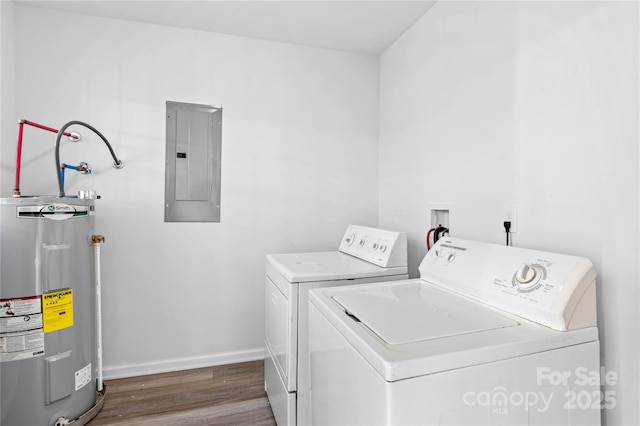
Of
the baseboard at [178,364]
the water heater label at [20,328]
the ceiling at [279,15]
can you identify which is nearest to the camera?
the water heater label at [20,328]

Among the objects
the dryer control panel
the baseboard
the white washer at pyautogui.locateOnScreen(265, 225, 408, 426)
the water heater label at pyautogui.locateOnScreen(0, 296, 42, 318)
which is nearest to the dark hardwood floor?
the baseboard

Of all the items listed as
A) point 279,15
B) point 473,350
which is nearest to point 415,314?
point 473,350

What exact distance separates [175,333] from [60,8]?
7.10 feet

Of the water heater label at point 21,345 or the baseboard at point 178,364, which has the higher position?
the water heater label at point 21,345

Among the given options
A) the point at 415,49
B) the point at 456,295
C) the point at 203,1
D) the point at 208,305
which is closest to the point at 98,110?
the point at 203,1

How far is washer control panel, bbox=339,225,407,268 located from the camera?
165cm

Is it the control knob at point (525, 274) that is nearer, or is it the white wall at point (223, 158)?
the control knob at point (525, 274)

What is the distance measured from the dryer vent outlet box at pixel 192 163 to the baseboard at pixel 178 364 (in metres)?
0.96

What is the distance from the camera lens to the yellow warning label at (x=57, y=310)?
150 cm

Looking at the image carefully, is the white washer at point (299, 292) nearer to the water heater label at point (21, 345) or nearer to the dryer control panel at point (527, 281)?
the dryer control panel at point (527, 281)

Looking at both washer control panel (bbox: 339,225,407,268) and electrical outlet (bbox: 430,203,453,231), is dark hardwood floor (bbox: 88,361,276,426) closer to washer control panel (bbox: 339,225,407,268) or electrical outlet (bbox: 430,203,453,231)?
washer control panel (bbox: 339,225,407,268)

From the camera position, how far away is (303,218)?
7.92ft

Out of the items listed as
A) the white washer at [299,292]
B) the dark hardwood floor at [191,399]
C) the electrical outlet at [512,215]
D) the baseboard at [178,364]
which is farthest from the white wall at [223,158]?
the electrical outlet at [512,215]

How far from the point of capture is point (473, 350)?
0.76m
